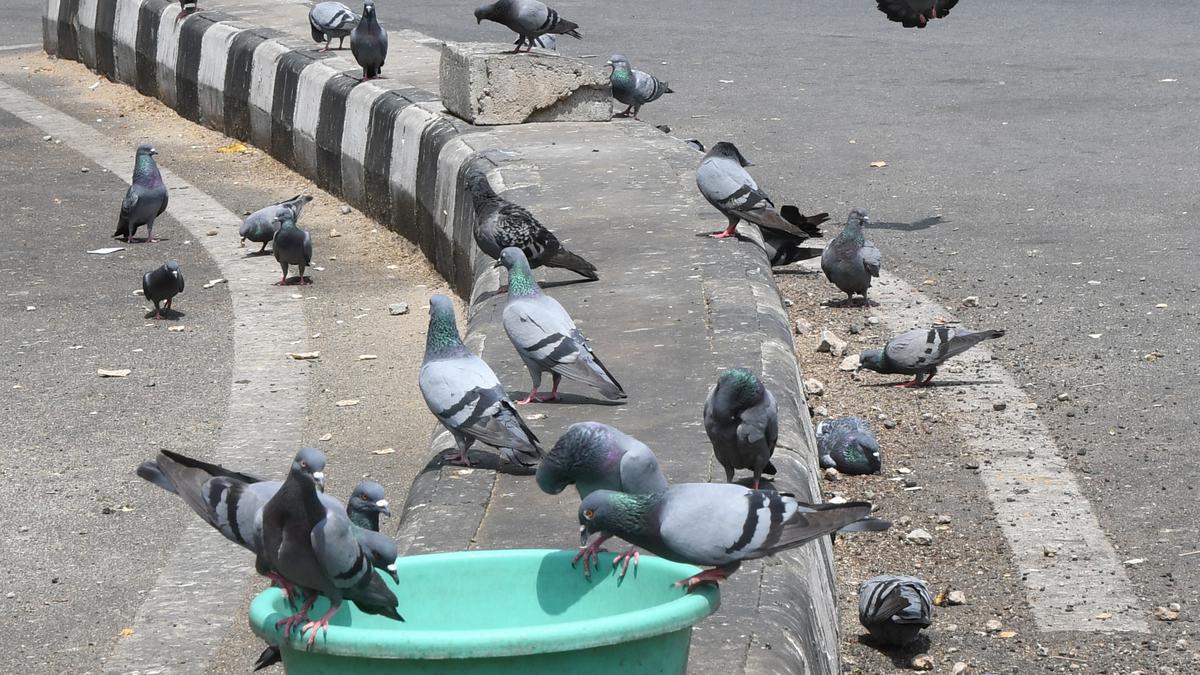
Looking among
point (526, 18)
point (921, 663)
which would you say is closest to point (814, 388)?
point (921, 663)

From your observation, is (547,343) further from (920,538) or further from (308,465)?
(308,465)

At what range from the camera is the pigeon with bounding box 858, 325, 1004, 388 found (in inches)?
257

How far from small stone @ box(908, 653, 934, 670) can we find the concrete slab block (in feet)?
16.4

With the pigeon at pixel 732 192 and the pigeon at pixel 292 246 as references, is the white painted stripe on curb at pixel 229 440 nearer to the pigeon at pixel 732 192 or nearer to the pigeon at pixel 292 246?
the pigeon at pixel 292 246

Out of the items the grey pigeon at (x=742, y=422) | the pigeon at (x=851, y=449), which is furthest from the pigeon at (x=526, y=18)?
the grey pigeon at (x=742, y=422)

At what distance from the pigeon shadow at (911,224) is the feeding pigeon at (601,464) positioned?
5.86 meters

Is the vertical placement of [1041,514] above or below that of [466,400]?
below

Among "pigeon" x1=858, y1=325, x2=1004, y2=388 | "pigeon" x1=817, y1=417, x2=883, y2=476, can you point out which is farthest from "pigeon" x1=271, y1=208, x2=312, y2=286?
"pigeon" x1=817, y1=417, x2=883, y2=476

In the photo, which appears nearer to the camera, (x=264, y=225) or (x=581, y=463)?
(x=581, y=463)

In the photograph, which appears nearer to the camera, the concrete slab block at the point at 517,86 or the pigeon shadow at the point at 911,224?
the concrete slab block at the point at 517,86

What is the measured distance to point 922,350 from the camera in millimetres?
6531

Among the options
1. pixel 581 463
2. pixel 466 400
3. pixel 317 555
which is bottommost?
pixel 466 400

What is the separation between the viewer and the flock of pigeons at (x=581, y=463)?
282cm

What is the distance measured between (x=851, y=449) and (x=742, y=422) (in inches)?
66.0
